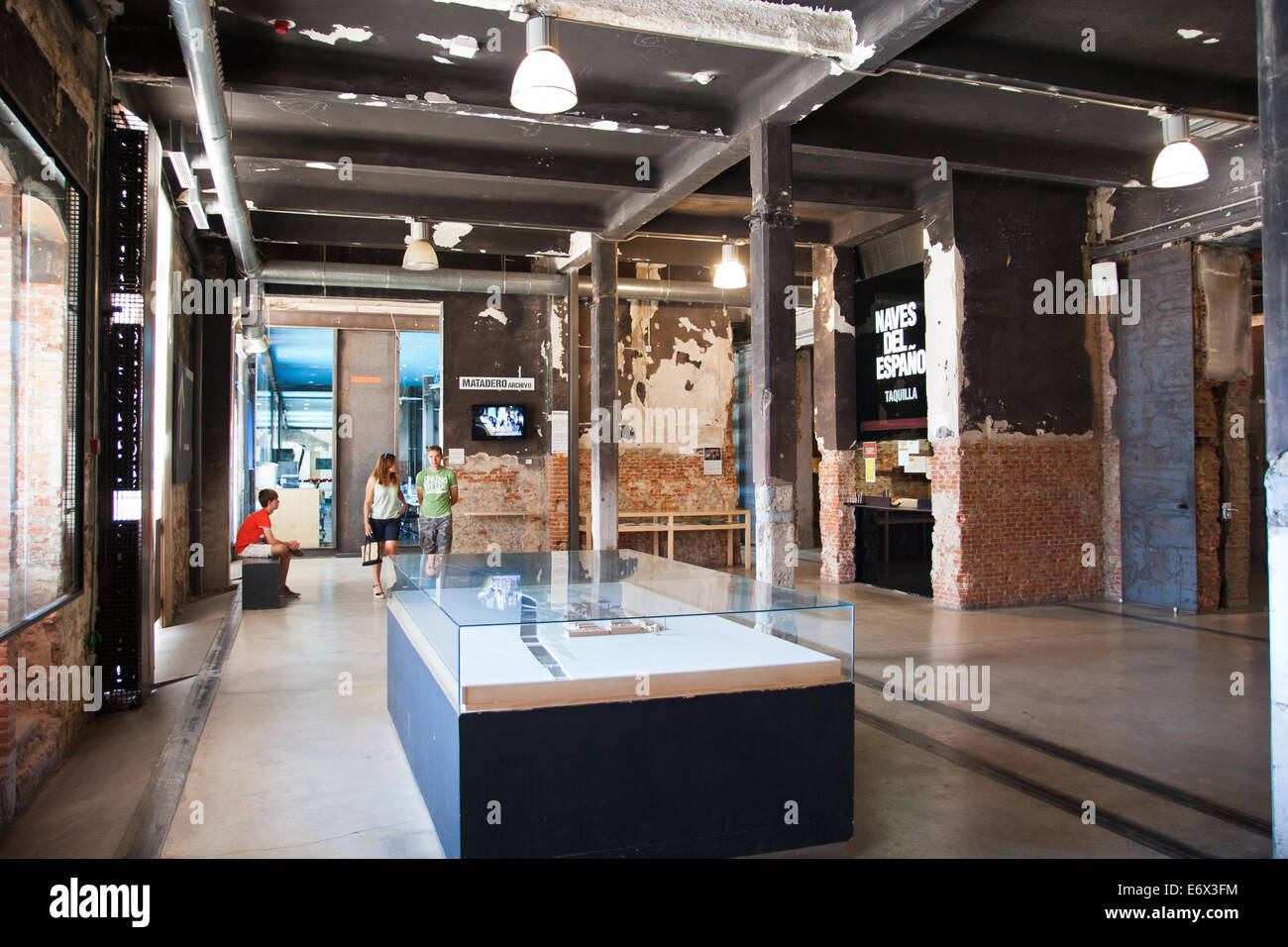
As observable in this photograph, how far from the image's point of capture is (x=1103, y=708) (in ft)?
15.9

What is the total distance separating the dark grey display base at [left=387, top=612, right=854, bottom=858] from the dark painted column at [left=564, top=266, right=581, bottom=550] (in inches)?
317

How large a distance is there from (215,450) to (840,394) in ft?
23.3

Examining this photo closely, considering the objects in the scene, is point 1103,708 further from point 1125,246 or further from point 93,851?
point 1125,246

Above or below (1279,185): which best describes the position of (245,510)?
below

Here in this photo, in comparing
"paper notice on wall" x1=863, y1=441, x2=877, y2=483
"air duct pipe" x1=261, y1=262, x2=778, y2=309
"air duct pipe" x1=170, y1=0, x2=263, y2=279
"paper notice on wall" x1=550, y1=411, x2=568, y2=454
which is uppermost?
"air duct pipe" x1=261, y1=262, x2=778, y2=309

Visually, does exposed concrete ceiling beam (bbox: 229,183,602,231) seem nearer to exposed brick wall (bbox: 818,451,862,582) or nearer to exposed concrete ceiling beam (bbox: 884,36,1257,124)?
exposed brick wall (bbox: 818,451,862,582)

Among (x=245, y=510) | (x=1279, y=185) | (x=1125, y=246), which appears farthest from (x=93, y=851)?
(x=245, y=510)

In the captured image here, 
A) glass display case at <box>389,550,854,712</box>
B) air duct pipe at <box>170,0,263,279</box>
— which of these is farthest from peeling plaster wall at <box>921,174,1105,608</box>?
air duct pipe at <box>170,0,263,279</box>

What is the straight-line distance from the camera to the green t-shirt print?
340 inches

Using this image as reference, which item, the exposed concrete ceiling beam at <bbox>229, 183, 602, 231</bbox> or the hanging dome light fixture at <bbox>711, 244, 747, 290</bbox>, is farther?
the hanging dome light fixture at <bbox>711, 244, 747, 290</bbox>

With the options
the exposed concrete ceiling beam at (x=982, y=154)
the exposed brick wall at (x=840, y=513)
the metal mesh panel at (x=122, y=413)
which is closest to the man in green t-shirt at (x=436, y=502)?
the metal mesh panel at (x=122, y=413)

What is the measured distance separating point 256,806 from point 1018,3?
5.83m

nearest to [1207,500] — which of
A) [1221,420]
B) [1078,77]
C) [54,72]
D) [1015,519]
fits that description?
[1221,420]

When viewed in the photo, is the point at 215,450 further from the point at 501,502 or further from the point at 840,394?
the point at 840,394
